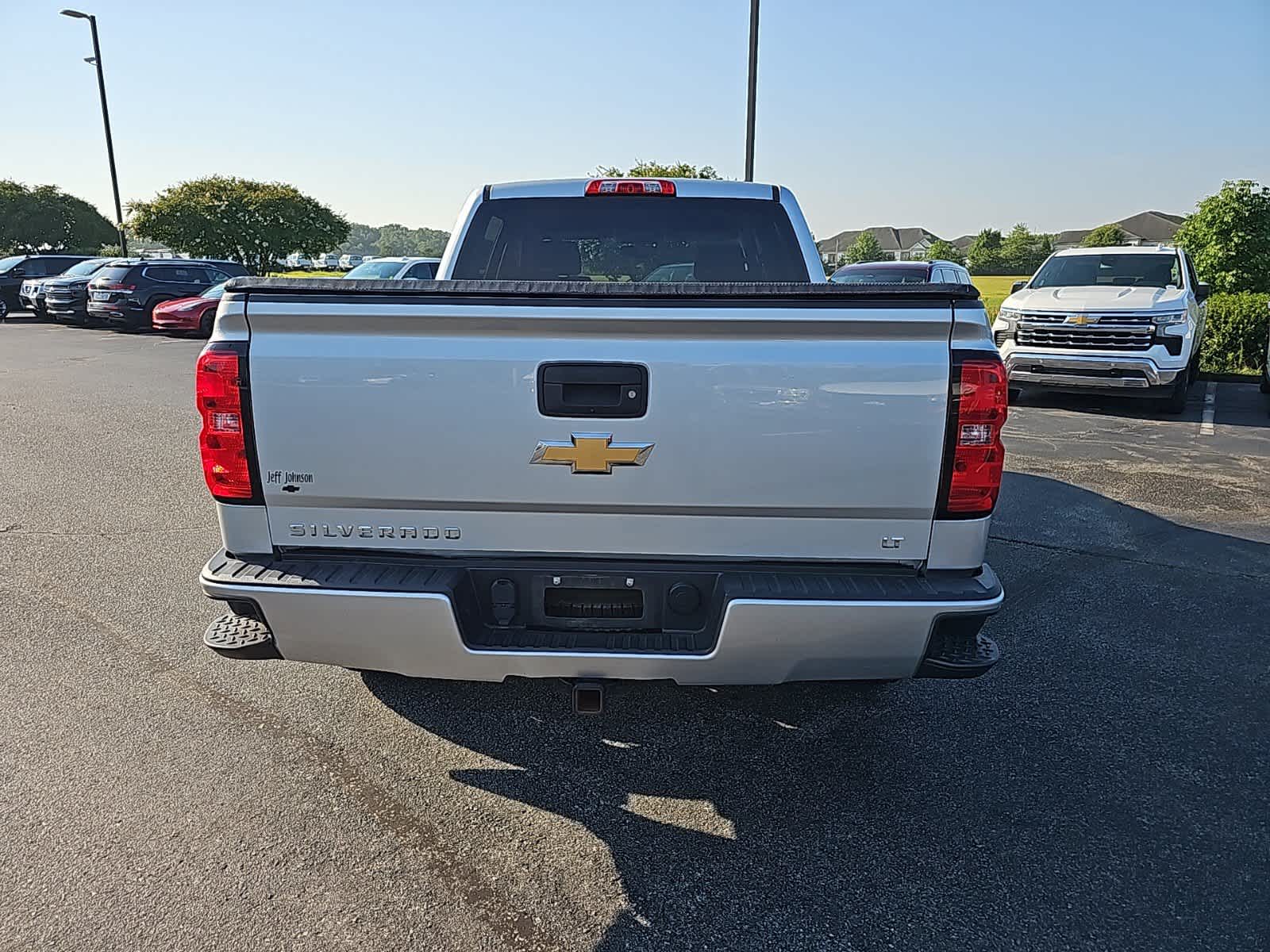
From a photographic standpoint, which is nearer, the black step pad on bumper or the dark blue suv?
the black step pad on bumper

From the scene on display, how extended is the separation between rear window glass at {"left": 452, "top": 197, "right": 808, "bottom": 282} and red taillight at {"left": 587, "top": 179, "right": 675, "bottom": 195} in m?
0.05

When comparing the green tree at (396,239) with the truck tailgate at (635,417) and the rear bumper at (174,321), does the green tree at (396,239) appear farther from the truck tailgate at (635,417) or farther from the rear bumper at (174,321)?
the truck tailgate at (635,417)

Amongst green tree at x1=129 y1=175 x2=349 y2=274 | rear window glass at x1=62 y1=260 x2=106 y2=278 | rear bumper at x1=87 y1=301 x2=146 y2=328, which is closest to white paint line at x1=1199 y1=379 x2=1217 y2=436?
rear bumper at x1=87 y1=301 x2=146 y2=328

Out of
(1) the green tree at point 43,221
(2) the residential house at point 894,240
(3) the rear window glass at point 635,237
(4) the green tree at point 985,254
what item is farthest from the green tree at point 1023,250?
(3) the rear window glass at point 635,237

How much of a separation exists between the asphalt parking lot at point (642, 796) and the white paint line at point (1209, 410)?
18.0ft

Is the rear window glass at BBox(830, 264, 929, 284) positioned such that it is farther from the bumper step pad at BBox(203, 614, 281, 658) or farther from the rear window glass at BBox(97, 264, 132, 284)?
the rear window glass at BBox(97, 264, 132, 284)

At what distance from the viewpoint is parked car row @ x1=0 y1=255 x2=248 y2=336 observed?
64.2 ft

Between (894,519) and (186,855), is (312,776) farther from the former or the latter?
(894,519)

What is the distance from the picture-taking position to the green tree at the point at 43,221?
51656mm

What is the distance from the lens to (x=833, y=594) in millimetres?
2604

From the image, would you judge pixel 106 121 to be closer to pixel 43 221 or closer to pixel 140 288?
pixel 140 288

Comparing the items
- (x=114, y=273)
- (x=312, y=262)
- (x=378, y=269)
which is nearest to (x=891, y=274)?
(x=378, y=269)

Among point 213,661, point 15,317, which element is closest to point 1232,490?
point 213,661

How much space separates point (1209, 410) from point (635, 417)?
11.2 meters
